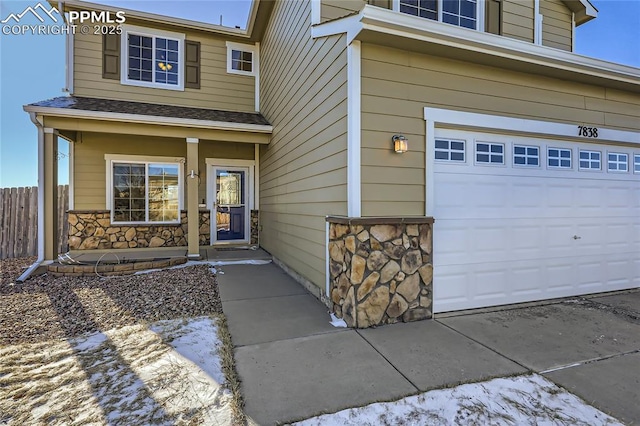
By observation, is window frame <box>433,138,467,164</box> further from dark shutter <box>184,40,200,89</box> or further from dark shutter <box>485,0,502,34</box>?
dark shutter <box>184,40,200,89</box>

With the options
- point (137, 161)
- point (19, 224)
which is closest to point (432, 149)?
point (137, 161)

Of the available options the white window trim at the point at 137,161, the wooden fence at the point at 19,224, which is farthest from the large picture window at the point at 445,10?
the wooden fence at the point at 19,224

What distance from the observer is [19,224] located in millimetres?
7582

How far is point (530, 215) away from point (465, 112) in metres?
1.65

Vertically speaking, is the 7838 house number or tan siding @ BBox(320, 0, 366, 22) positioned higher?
tan siding @ BBox(320, 0, 366, 22)

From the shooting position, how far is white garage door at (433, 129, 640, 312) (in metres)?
3.83

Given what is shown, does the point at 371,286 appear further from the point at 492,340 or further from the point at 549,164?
the point at 549,164

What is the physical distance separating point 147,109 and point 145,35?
2255mm

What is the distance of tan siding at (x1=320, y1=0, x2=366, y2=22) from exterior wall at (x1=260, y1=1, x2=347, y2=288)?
0.98 feet

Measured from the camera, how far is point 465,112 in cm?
380

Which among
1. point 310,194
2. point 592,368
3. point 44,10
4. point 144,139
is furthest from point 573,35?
point 44,10

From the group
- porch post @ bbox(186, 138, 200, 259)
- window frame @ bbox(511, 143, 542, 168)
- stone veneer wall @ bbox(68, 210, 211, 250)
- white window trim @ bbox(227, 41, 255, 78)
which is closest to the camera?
window frame @ bbox(511, 143, 542, 168)
